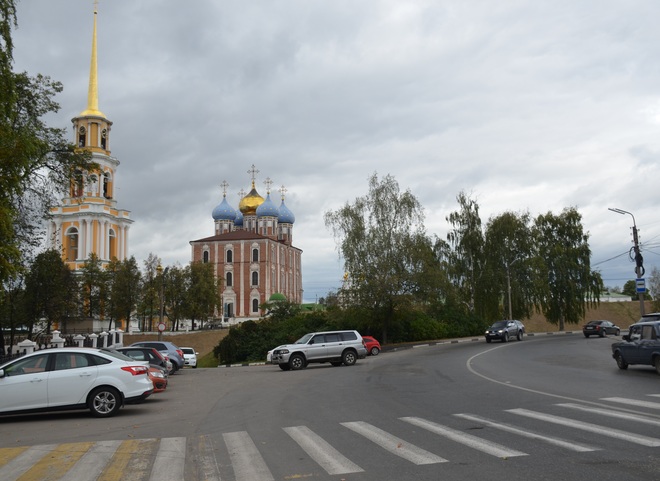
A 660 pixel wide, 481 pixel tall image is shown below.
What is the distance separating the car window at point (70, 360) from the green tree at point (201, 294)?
205 ft

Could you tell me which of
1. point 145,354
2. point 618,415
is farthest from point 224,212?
point 618,415

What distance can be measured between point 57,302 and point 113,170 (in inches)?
1134

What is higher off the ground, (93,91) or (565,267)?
(93,91)

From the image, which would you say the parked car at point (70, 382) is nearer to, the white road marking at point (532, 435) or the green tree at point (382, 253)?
the white road marking at point (532, 435)

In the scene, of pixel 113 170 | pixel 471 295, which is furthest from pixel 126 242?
pixel 471 295

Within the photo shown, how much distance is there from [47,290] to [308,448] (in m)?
49.5

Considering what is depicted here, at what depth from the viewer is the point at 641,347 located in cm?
1952

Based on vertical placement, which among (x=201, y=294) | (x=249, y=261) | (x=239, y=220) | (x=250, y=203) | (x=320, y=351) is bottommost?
(x=320, y=351)

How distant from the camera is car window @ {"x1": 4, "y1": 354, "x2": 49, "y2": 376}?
12.8 metres

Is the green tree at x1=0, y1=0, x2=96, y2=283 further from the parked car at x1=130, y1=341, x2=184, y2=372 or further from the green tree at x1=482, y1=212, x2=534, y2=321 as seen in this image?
the green tree at x1=482, y1=212, x2=534, y2=321

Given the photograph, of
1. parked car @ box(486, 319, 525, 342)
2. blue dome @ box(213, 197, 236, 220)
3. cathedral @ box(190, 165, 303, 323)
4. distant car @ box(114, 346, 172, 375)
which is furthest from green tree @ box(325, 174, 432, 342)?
blue dome @ box(213, 197, 236, 220)

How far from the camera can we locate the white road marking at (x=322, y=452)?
7.59 metres

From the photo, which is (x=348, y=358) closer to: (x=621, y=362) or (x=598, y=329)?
(x=621, y=362)

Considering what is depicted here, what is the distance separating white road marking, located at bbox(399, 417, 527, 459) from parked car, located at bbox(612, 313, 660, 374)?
37.5 feet
